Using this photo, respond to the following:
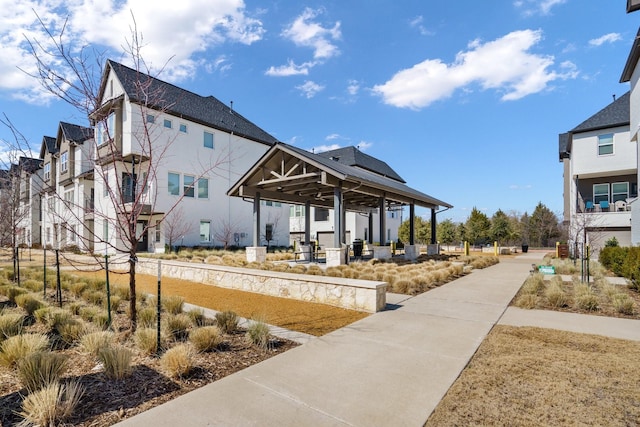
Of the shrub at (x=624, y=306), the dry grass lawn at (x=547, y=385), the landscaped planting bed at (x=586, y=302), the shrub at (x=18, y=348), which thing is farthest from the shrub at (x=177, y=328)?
the shrub at (x=624, y=306)

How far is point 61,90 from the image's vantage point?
478cm

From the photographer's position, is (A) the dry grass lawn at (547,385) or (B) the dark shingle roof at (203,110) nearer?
(A) the dry grass lawn at (547,385)

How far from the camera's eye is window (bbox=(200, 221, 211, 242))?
24453 mm

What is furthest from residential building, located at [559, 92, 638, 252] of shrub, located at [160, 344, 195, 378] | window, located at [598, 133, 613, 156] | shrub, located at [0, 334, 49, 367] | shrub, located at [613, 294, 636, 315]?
shrub, located at [0, 334, 49, 367]

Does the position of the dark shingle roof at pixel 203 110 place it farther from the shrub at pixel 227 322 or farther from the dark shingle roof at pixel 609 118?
the dark shingle roof at pixel 609 118

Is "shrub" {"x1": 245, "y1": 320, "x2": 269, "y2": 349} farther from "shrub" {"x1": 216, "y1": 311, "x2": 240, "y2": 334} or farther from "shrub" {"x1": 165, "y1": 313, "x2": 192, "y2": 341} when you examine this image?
A: "shrub" {"x1": 165, "y1": 313, "x2": 192, "y2": 341}

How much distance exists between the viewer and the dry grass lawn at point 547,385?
3.06 m

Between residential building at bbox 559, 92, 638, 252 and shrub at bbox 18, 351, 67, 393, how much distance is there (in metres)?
24.4

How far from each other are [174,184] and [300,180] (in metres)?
12.3

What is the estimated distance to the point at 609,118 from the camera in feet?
70.8

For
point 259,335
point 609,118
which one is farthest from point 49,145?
point 609,118

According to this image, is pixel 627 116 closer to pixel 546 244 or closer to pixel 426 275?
pixel 426 275

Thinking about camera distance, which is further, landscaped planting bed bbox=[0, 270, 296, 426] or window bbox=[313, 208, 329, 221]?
window bbox=[313, 208, 329, 221]

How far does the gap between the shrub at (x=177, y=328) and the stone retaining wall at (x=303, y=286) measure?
332cm
